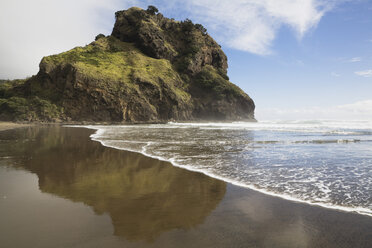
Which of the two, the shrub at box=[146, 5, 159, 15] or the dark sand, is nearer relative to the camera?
the dark sand

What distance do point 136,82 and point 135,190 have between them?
59655mm

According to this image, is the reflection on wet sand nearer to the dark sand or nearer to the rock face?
the dark sand

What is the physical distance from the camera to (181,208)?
4.38 metres

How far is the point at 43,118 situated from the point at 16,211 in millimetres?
51283

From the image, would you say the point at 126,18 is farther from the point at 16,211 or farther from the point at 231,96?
the point at 16,211

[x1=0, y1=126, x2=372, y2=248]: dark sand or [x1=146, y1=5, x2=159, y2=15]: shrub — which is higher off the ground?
[x1=146, y1=5, x2=159, y2=15]: shrub

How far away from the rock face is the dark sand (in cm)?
4952

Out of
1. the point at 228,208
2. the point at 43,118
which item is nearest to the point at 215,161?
the point at 228,208

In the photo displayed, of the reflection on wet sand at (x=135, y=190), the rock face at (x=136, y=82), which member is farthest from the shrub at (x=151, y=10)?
the reflection on wet sand at (x=135, y=190)

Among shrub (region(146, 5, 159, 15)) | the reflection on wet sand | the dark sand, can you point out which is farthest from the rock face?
the dark sand

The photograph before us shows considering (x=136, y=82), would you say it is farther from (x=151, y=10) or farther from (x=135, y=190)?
(x=135, y=190)

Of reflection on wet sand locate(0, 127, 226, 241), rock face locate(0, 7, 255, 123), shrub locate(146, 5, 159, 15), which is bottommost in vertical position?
reflection on wet sand locate(0, 127, 226, 241)

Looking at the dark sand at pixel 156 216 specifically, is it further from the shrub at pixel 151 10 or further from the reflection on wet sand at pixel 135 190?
the shrub at pixel 151 10

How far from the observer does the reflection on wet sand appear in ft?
12.3
